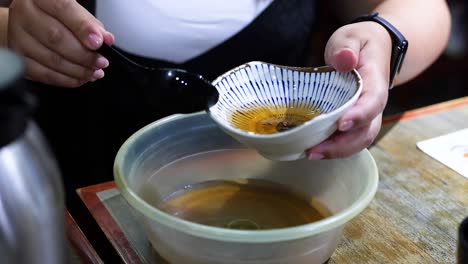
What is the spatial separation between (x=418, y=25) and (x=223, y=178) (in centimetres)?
49

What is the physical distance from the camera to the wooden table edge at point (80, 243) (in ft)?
2.41

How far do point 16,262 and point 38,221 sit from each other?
0.12 ft

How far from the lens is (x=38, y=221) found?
0.45 metres

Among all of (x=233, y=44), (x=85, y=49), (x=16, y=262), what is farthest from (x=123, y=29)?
(x=16, y=262)

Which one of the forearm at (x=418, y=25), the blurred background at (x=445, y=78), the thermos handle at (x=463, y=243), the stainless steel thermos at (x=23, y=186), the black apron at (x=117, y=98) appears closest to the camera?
the stainless steel thermos at (x=23, y=186)

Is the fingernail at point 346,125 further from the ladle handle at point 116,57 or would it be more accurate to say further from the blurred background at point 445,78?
the blurred background at point 445,78

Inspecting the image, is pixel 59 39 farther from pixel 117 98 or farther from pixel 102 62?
pixel 117 98

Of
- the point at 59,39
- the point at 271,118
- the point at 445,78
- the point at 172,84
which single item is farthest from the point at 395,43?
the point at 445,78

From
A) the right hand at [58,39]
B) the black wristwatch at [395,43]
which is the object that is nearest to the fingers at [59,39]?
the right hand at [58,39]

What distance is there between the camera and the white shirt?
1112 mm

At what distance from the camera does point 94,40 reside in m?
0.75

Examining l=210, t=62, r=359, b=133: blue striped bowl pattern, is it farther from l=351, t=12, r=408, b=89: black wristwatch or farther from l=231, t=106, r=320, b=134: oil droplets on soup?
l=351, t=12, r=408, b=89: black wristwatch

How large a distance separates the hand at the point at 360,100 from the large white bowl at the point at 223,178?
0.03m

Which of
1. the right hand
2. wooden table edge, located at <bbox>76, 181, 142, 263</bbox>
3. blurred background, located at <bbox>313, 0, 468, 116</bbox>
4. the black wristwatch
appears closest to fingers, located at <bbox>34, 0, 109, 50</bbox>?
the right hand
